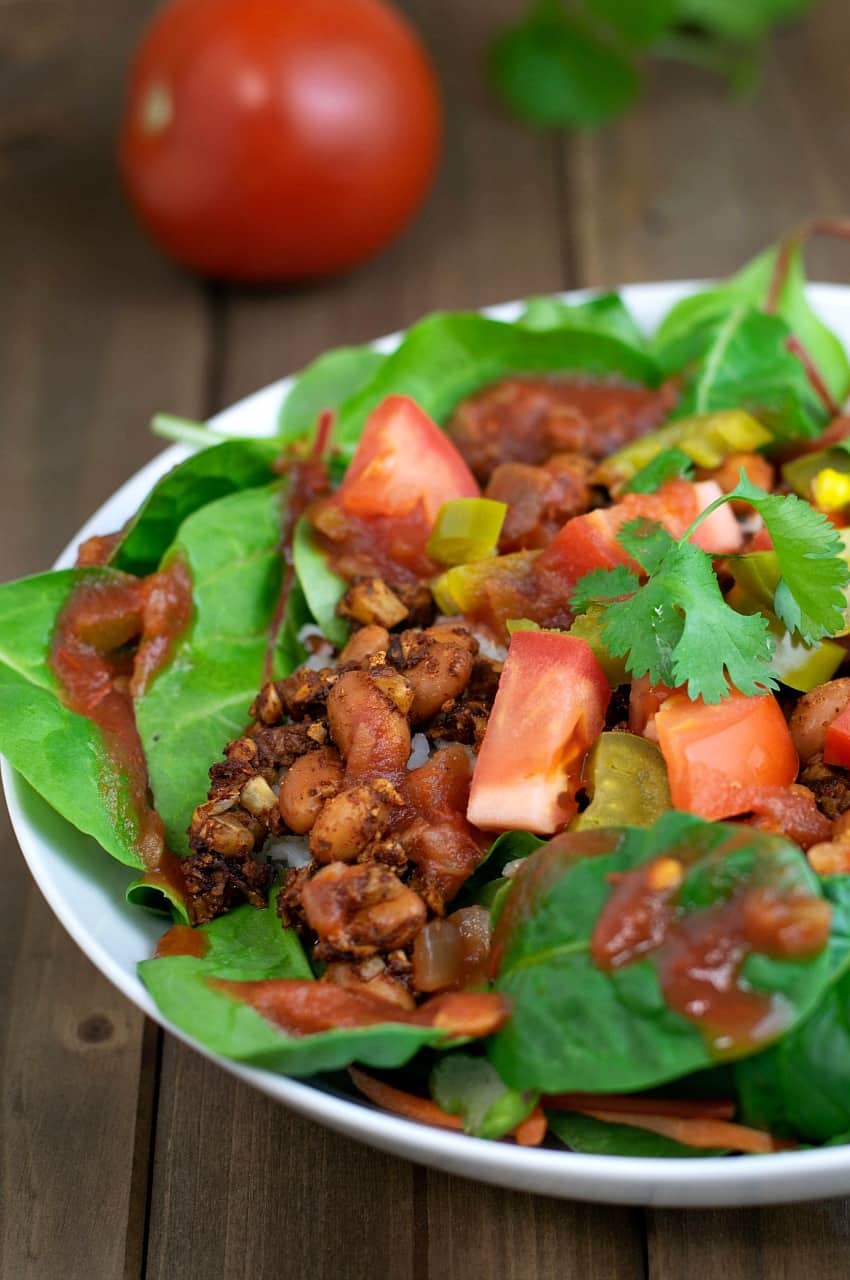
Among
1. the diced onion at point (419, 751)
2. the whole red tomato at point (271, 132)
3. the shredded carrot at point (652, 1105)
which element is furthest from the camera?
the whole red tomato at point (271, 132)

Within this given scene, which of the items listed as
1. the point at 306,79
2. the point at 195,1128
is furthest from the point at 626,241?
the point at 195,1128

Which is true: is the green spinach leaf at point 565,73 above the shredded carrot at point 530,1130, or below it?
above

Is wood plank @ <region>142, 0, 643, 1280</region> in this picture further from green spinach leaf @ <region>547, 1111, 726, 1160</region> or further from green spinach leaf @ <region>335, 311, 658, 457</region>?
green spinach leaf @ <region>335, 311, 658, 457</region>

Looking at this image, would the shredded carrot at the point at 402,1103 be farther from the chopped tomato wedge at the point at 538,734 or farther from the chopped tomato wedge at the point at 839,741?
the chopped tomato wedge at the point at 839,741

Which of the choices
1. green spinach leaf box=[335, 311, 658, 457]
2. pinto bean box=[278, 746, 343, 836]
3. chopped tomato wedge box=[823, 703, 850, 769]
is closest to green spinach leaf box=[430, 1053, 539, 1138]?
pinto bean box=[278, 746, 343, 836]

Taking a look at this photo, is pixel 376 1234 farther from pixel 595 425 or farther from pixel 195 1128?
pixel 595 425

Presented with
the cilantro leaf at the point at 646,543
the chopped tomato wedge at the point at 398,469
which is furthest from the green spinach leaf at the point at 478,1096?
the chopped tomato wedge at the point at 398,469
